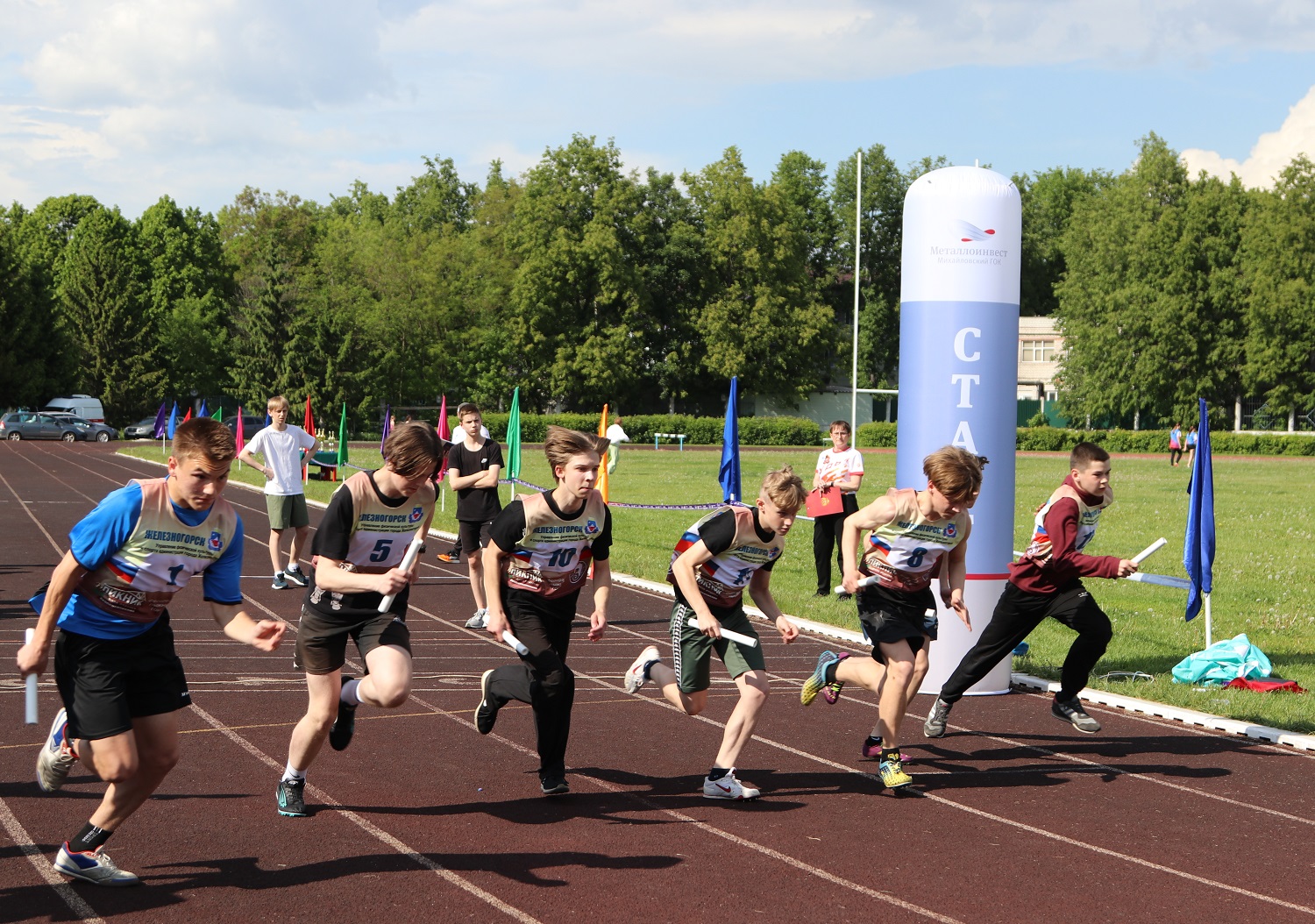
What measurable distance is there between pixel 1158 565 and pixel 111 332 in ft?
216

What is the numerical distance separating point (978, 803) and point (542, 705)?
7.54 feet

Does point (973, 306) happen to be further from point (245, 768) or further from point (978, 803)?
point (245, 768)

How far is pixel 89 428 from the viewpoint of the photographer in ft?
205

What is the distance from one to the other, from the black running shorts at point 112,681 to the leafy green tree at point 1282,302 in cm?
7180

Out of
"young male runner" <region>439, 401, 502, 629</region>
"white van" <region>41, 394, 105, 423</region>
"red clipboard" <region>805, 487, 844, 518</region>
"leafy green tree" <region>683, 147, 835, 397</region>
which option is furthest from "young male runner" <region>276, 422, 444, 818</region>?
"leafy green tree" <region>683, 147, 835, 397</region>

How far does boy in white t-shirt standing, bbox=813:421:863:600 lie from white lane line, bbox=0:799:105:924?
30.4 ft

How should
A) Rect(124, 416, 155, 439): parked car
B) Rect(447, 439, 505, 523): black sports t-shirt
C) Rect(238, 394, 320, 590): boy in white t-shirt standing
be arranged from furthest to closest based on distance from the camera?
1. Rect(124, 416, 155, 439): parked car
2. Rect(238, 394, 320, 590): boy in white t-shirt standing
3. Rect(447, 439, 505, 523): black sports t-shirt

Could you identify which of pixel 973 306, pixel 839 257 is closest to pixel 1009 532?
pixel 973 306

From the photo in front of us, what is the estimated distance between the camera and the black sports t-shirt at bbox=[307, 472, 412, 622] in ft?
19.4

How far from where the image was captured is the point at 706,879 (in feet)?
17.7

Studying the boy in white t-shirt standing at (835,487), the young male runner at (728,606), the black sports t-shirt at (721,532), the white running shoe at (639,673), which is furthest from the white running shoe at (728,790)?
the boy in white t-shirt standing at (835,487)

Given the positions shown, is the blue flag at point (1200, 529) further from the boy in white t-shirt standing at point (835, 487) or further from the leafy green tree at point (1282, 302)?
the leafy green tree at point (1282, 302)

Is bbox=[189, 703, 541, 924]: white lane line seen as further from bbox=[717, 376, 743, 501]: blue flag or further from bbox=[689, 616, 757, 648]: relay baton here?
bbox=[717, 376, 743, 501]: blue flag

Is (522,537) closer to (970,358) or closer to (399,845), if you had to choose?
(399,845)
